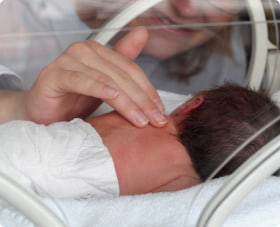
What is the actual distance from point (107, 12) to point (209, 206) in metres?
0.36

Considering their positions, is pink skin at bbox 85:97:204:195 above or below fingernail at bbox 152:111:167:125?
below

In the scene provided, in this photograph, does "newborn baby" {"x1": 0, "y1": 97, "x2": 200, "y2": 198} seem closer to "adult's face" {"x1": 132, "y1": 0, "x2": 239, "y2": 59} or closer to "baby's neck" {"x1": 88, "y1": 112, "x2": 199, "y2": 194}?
"baby's neck" {"x1": 88, "y1": 112, "x2": 199, "y2": 194}

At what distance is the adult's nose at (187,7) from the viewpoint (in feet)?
2.82

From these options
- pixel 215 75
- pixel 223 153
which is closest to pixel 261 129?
pixel 223 153

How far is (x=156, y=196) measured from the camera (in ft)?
2.76

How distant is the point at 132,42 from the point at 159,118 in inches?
4.9

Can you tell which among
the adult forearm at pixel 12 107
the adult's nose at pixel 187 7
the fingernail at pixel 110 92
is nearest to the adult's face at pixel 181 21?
the adult's nose at pixel 187 7

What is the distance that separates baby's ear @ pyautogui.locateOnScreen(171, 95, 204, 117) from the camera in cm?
90

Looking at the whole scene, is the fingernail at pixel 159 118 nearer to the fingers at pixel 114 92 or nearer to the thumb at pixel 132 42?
the fingers at pixel 114 92

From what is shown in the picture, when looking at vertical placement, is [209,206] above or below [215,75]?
below

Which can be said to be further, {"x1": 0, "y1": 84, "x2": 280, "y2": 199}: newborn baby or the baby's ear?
the baby's ear

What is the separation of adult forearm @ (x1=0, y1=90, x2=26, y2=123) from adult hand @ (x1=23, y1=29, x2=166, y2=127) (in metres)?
0.01

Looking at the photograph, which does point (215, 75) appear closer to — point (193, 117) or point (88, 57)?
point (193, 117)

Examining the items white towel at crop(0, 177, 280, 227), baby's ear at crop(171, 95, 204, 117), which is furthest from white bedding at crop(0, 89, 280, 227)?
baby's ear at crop(171, 95, 204, 117)
